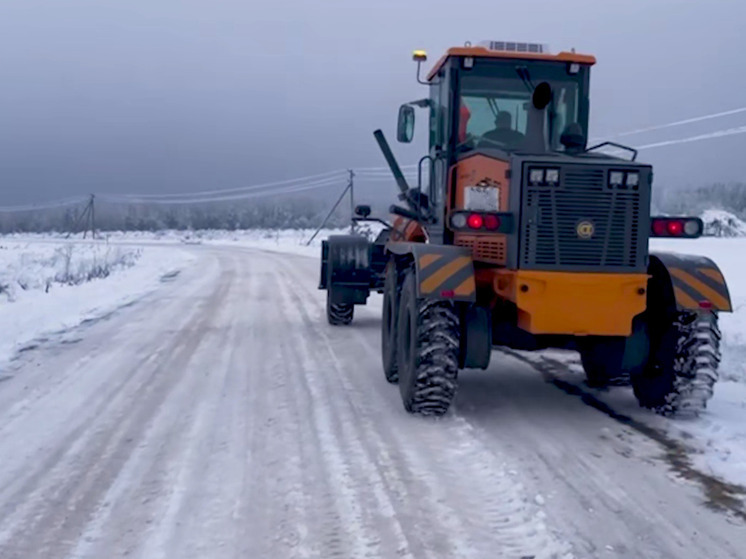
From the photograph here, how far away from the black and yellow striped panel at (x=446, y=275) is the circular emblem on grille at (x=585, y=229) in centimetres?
92

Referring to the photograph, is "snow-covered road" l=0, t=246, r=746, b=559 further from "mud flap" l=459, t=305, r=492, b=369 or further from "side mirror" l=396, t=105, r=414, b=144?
"side mirror" l=396, t=105, r=414, b=144

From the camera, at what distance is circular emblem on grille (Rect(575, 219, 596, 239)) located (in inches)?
273

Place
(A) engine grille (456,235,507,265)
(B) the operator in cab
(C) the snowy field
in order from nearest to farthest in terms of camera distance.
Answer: (C) the snowy field
(A) engine grille (456,235,507,265)
(B) the operator in cab

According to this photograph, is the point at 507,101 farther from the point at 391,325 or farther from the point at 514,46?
the point at 391,325

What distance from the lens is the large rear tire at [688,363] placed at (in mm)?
7035

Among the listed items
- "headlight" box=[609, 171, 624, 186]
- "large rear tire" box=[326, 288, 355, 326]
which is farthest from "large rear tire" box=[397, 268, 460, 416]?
"large rear tire" box=[326, 288, 355, 326]

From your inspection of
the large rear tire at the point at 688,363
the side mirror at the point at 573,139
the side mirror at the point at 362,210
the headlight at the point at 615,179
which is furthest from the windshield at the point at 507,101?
the side mirror at the point at 362,210

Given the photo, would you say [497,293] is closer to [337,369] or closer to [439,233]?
[439,233]

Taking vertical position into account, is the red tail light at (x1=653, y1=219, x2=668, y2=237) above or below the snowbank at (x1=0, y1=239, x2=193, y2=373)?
above

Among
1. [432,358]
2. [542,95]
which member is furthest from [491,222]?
[542,95]

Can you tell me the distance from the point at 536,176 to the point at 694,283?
163 centimetres

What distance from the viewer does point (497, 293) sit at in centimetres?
725

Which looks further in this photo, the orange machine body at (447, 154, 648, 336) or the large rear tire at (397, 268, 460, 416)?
the large rear tire at (397, 268, 460, 416)

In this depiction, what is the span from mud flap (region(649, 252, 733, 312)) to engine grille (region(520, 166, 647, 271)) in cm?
55
